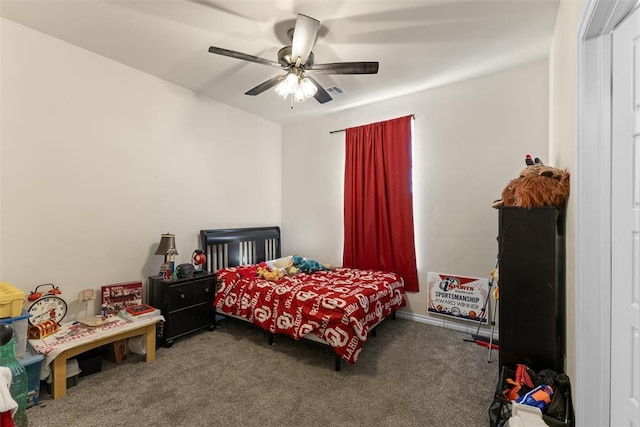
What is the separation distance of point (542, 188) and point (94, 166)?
3.73m

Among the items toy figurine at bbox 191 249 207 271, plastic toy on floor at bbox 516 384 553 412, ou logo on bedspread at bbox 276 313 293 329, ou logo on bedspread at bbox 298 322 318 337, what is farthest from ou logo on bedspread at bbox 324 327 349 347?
toy figurine at bbox 191 249 207 271

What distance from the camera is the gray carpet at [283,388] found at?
1.83 meters

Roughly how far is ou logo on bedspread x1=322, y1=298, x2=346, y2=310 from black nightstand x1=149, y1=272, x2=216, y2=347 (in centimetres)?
150

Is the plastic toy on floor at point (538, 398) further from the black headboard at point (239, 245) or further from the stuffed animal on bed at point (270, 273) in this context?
the black headboard at point (239, 245)

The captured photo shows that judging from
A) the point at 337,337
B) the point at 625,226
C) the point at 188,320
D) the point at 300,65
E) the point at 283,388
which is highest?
the point at 300,65

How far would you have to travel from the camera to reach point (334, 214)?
14.0ft

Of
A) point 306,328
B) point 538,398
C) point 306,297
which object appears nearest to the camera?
point 538,398

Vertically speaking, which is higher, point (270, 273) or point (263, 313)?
point (270, 273)

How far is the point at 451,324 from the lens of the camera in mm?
3303

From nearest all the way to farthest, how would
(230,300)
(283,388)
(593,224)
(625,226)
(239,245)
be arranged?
(625,226) → (593,224) → (283,388) → (230,300) → (239,245)

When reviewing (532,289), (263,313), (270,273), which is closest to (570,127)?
(532,289)

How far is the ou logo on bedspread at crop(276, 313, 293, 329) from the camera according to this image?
2636 mm

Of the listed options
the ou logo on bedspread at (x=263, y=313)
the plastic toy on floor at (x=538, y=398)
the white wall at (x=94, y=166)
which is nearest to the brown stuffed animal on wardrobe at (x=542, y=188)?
the plastic toy on floor at (x=538, y=398)

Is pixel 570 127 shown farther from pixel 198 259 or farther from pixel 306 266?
pixel 198 259
